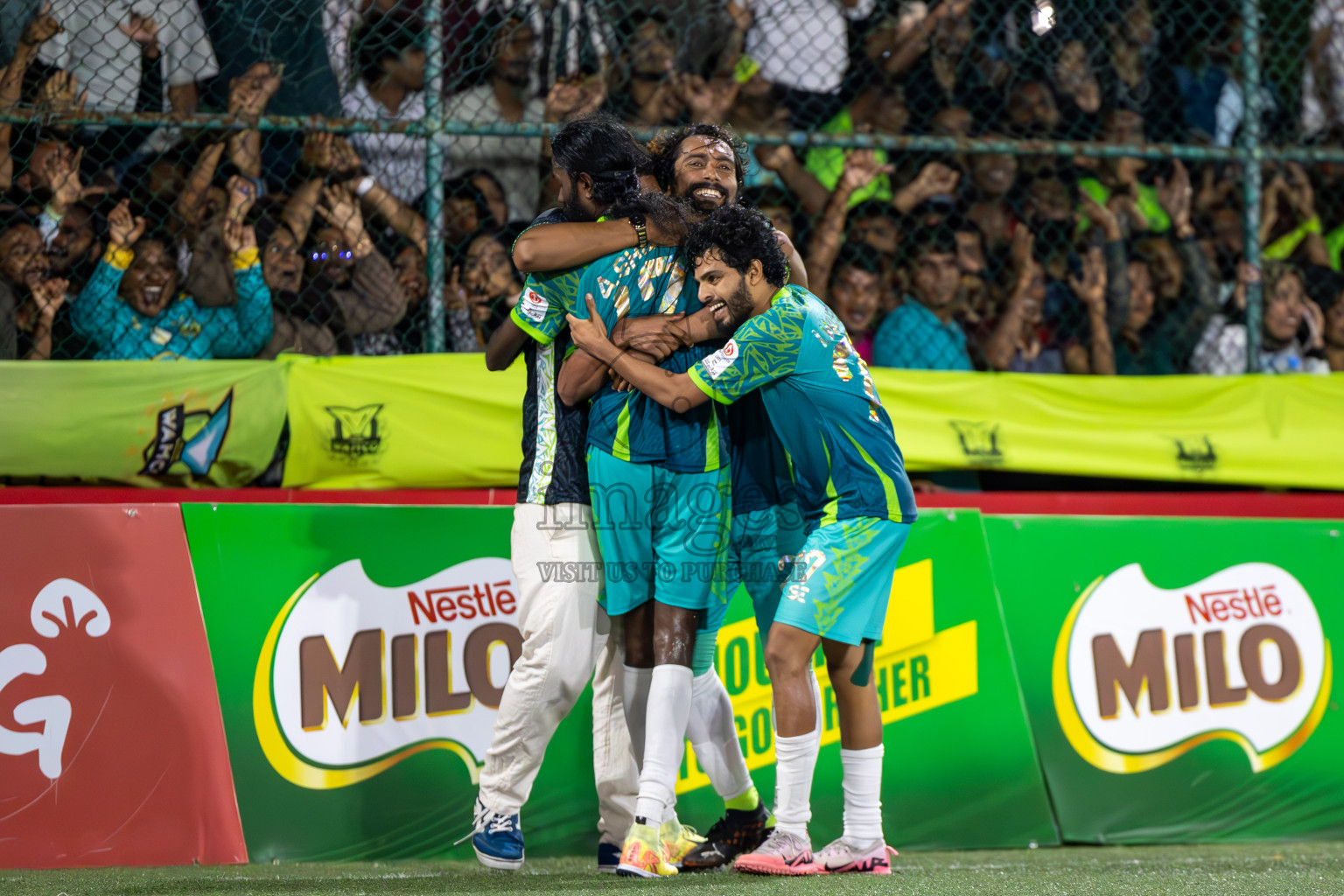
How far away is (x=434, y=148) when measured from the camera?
4.90 m

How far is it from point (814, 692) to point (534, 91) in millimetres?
3056

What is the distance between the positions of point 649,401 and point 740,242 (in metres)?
0.54

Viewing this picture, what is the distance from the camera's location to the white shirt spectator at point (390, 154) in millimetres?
5008

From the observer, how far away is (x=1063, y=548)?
15.2 ft

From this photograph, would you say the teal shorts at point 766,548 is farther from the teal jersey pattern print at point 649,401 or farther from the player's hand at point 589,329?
the player's hand at point 589,329

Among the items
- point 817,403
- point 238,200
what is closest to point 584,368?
point 817,403

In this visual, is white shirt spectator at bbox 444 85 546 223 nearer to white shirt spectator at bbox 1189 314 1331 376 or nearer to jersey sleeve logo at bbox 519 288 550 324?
jersey sleeve logo at bbox 519 288 550 324

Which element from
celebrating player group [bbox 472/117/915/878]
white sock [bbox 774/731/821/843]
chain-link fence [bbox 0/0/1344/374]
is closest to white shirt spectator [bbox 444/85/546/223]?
chain-link fence [bbox 0/0/1344/374]

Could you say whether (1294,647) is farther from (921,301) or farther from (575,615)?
(575,615)

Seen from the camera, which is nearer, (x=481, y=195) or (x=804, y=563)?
(x=804, y=563)

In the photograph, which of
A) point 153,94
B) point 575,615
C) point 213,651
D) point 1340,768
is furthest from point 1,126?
point 1340,768

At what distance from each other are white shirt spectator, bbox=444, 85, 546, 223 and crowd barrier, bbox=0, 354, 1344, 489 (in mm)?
846


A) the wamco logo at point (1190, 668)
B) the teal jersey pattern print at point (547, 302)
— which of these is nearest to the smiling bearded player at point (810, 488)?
the teal jersey pattern print at point (547, 302)

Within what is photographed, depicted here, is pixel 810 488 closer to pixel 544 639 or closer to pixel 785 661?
pixel 785 661
